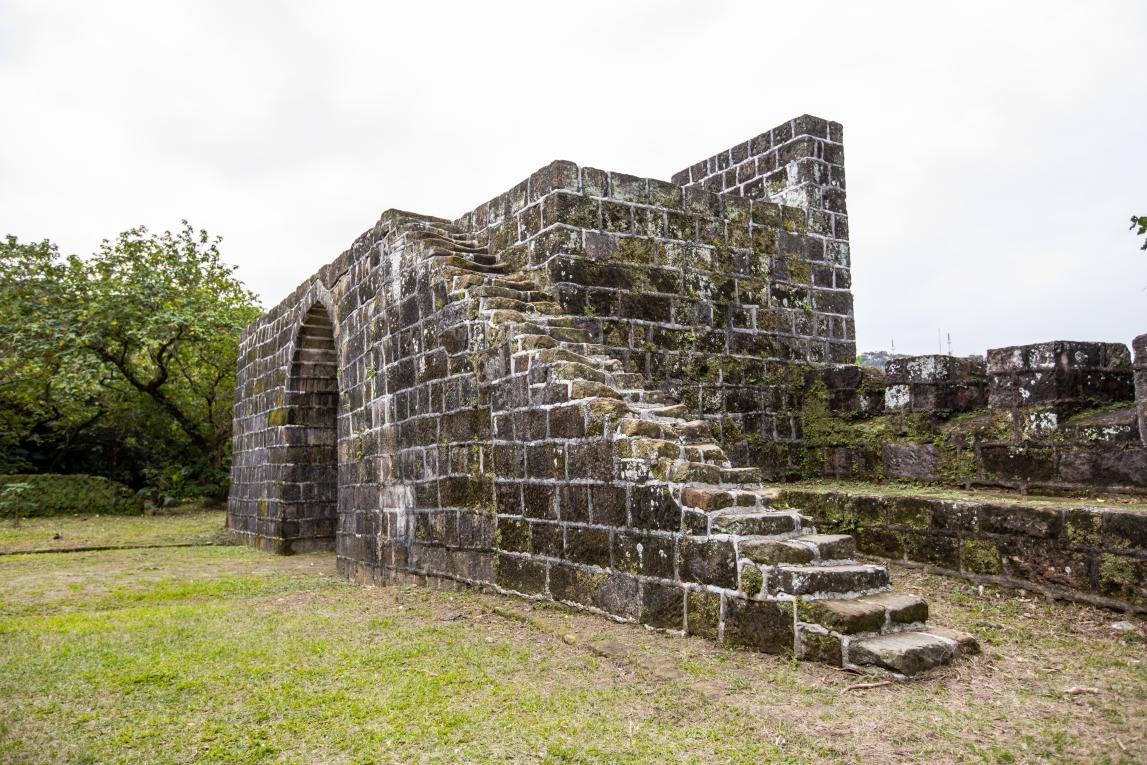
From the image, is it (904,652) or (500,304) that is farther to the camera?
(500,304)

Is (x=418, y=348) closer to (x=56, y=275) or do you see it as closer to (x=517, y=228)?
(x=517, y=228)

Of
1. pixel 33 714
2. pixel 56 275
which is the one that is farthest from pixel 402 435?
pixel 56 275

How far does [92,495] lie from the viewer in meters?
16.4

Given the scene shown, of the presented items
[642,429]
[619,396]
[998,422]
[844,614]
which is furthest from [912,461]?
[844,614]

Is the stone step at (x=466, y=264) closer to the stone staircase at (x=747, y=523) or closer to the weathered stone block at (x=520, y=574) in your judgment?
the stone staircase at (x=747, y=523)

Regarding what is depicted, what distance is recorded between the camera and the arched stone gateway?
4.21 metres

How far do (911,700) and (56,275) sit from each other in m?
18.3

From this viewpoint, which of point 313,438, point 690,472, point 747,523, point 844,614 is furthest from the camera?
point 313,438

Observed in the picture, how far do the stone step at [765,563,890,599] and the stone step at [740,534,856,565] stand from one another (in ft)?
0.14

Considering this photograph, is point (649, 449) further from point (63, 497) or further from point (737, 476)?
point (63, 497)

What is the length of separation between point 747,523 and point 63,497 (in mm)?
16038

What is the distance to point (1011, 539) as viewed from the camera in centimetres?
492

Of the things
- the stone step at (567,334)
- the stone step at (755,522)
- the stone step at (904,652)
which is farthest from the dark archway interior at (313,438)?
the stone step at (904,652)

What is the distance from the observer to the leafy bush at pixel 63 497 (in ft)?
49.4
